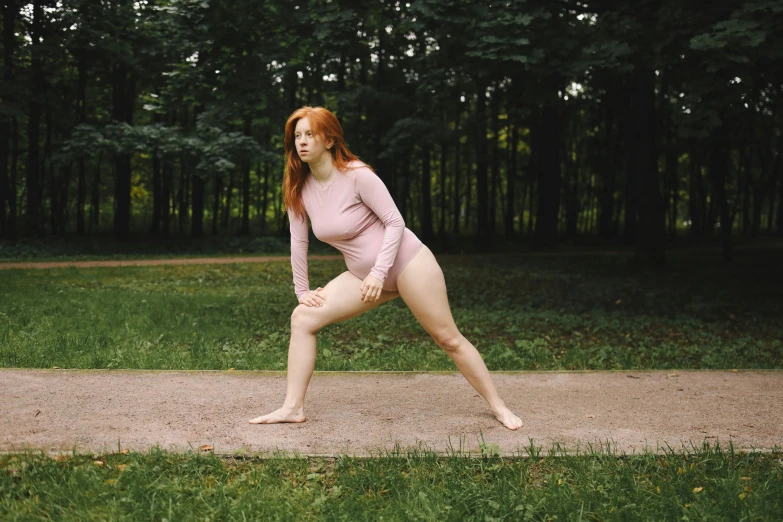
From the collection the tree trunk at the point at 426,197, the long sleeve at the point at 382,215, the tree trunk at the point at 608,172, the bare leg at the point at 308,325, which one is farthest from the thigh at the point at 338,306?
the tree trunk at the point at 608,172

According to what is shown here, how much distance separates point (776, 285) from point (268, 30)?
37.2ft

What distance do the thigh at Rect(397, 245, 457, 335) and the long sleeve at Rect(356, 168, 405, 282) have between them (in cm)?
15

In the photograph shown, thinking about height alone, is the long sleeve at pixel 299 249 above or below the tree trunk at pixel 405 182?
below

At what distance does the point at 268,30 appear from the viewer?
1290 centimetres

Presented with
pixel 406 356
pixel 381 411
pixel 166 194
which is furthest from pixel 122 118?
pixel 381 411

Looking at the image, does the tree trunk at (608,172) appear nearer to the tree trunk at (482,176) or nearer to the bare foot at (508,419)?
the tree trunk at (482,176)

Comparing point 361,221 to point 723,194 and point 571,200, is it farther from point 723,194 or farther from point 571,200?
point 571,200

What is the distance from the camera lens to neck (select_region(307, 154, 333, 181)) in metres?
4.30

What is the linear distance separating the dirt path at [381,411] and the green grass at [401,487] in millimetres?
189

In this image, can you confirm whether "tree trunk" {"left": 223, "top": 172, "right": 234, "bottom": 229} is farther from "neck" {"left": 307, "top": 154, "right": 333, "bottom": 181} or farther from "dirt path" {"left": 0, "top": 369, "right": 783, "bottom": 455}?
"neck" {"left": 307, "top": 154, "right": 333, "bottom": 181}

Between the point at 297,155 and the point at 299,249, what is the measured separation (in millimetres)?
581

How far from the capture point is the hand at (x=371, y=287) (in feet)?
13.5

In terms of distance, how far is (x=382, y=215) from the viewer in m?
4.23

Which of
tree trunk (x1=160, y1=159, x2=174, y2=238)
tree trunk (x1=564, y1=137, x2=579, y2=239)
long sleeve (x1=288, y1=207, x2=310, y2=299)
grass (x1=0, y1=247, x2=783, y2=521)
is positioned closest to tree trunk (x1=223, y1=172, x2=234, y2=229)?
tree trunk (x1=160, y1=159, x2=174, y2=238)
